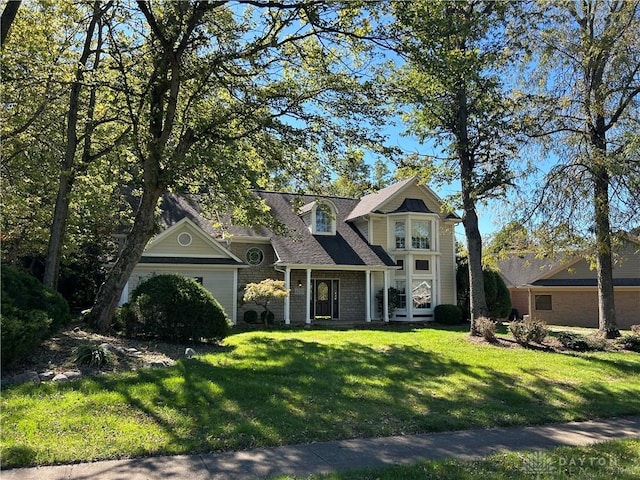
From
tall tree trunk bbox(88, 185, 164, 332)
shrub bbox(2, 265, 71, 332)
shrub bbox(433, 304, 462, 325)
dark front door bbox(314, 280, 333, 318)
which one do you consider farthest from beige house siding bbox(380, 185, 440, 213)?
shrub bbox(2, 265, 71, 332)

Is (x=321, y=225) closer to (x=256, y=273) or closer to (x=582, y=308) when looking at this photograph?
(x=256, y=273)

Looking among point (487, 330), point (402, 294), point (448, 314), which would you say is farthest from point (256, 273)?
point (487, 330)

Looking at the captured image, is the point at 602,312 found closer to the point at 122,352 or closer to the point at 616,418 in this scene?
the point at 616,418

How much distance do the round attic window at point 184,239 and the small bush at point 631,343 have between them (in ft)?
52.5

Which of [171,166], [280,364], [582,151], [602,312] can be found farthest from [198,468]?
[602,312]

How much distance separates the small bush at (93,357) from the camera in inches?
332

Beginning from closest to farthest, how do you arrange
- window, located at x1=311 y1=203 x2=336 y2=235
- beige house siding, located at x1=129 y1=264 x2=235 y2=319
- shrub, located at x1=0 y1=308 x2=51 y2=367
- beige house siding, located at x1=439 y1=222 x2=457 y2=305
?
1. shrub, located at x1=0 y1=308 x2=51 y2=367
2. beige house siding, located at x1=129 y1=264 x2=235 y2=319
3. window, located at x1=311 y1=203 x2=336 y2=235
4. beige house siding, located at x1=439 y1=222 x2=457 y2=305

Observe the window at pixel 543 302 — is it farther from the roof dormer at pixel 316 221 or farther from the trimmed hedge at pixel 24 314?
the trimmed hedge at pixel 24 314

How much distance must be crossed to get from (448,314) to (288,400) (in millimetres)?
18440

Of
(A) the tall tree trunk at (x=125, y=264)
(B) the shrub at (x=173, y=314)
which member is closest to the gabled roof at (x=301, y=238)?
(A) the tall tree trunk at (x=125, y=264)

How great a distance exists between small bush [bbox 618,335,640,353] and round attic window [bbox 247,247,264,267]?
47.8 feet

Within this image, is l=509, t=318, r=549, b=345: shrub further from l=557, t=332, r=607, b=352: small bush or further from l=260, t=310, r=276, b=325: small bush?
l=260, t=310, r=276, b=325: small bush

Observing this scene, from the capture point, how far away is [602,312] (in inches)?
657

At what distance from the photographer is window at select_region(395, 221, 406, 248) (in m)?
25.8
